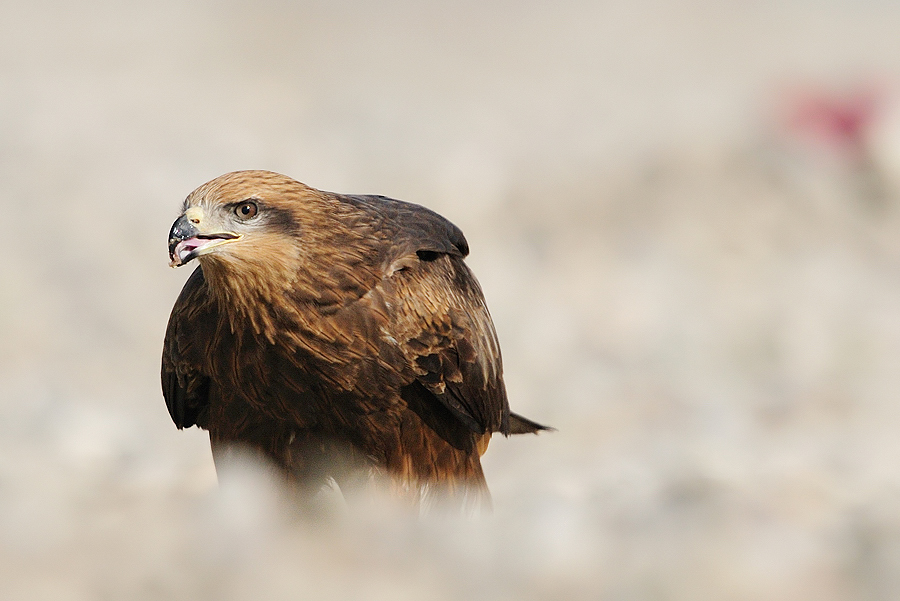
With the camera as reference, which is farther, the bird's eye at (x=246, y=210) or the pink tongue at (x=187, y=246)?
the bird's eye at (x=246, y=210)

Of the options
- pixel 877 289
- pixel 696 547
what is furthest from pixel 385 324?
pixel 877 289

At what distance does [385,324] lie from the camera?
5.11 m

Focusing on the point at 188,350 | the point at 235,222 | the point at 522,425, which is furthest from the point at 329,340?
the point at 522,425

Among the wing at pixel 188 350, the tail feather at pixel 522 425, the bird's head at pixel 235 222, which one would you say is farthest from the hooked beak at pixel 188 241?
the tail feather at pixel 522 425

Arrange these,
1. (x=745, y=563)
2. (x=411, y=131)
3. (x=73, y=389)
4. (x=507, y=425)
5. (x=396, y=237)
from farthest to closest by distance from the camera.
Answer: (x=411, y=131) < (x=73, y=389) < (x=507, y=425) < (x=396, y=237) < (x=745, y=563)

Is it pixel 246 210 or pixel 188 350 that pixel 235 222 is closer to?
pixel 246 210

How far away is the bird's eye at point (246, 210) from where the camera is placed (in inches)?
192

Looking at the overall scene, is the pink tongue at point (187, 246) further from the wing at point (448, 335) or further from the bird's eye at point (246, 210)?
the wing at point (448, 335)

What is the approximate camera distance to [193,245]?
4.73m

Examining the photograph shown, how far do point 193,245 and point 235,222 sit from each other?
20 cm

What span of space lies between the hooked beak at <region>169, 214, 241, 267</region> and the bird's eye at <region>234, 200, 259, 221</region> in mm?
99

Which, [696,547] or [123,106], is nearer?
[696,547]

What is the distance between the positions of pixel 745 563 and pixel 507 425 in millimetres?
2684

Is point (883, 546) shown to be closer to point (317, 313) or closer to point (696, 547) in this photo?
point (696, 547)
